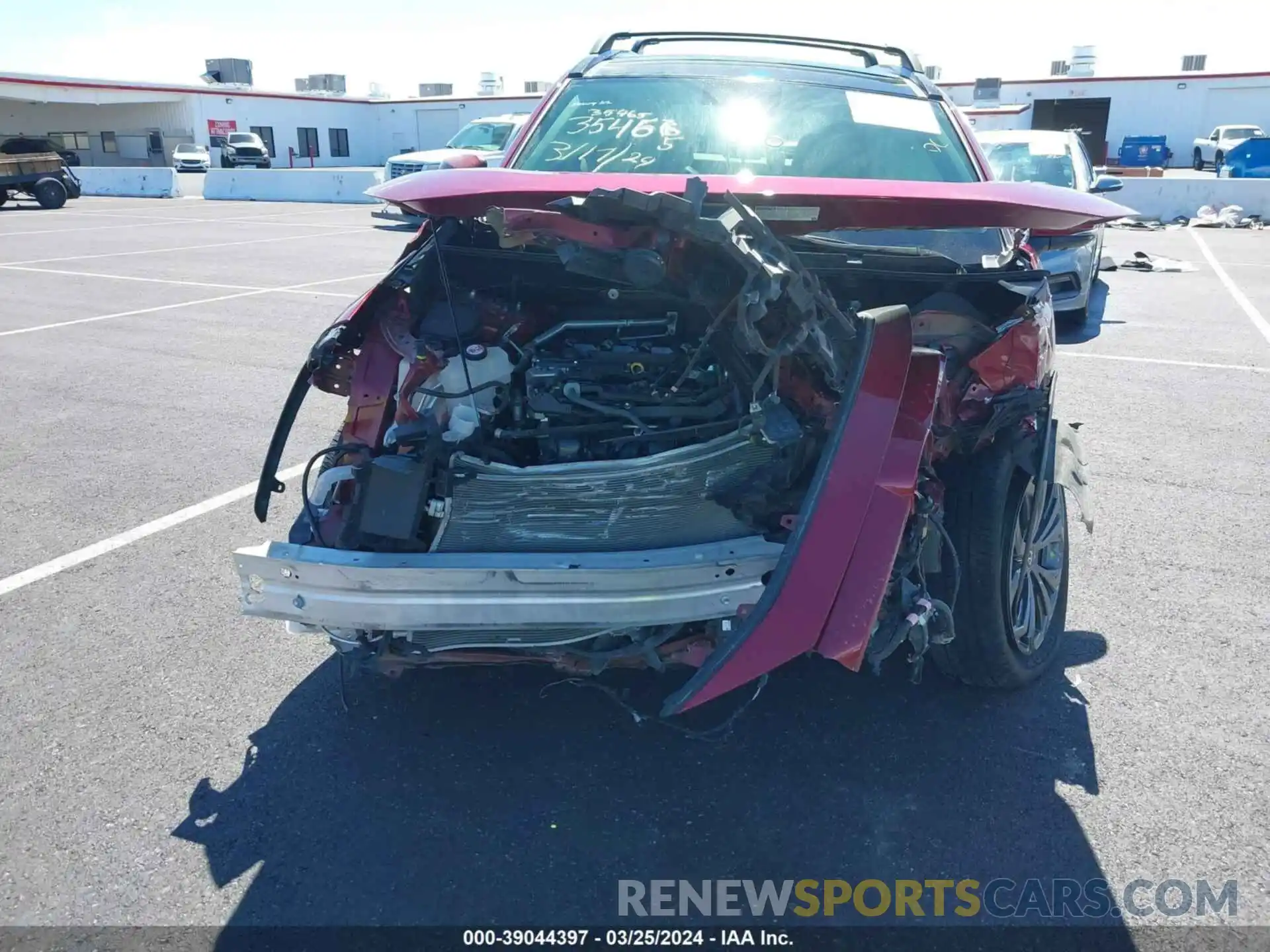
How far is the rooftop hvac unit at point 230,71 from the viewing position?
5419 cm

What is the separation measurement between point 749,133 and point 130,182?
30.8 metres

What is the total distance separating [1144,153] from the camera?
39.7 m

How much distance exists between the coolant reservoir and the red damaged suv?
1 cm

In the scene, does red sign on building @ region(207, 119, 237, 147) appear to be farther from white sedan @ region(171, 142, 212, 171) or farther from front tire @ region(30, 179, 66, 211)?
front tire @ region(30, 179, 66, 211)

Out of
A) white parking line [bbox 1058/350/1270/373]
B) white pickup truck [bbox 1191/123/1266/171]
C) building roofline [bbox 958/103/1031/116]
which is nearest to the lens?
white parking line [bbox 1058/350/1270/373]

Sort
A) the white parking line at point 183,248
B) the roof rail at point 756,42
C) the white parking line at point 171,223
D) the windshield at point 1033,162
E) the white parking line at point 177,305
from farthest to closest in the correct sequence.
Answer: the white parking line at point 171,223, the white parking line at point 183,248, the windshield at point 1033,162, the white parking line at point 177,305, the roof rail at point 756,42

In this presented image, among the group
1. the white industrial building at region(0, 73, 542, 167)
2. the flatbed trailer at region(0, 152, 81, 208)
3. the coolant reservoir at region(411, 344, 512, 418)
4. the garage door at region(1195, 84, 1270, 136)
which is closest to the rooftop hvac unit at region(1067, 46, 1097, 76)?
the garage door at region(1195, 84, 1270, 136)

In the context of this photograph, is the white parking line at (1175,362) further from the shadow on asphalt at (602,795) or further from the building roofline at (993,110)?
the building roofline at (993,110)

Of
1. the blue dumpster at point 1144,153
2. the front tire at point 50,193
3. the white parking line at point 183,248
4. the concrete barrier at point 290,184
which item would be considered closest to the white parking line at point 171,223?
the white parking line at point 183,248

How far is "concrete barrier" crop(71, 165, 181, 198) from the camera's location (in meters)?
29.0

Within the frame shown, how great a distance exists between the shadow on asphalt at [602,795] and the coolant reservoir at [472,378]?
984 mm

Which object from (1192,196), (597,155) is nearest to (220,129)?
(1192,196)

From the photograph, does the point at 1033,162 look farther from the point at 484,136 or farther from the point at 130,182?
the point at 130,182

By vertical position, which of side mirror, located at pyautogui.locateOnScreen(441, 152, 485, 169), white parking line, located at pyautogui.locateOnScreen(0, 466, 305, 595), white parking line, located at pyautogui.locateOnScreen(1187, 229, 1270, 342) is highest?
side mirror, located at pyautogui.locateOnScreen(441, 152, 485, 169)
